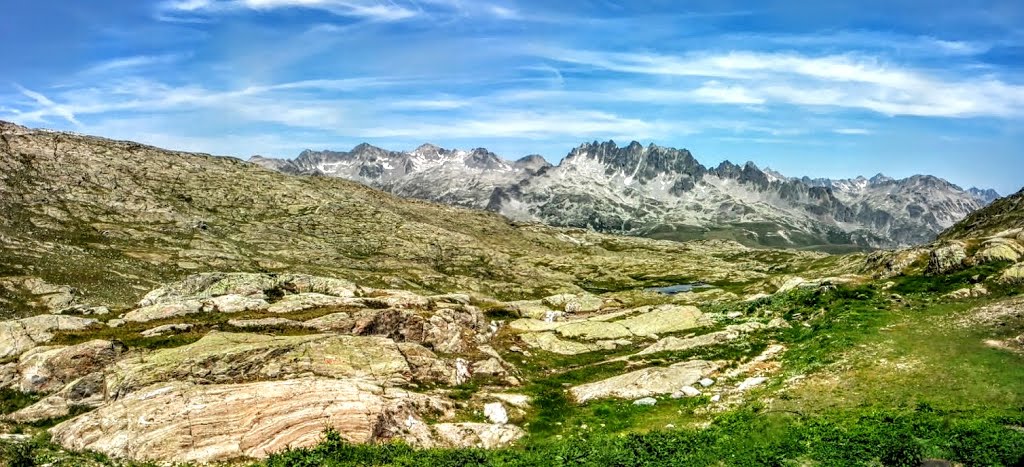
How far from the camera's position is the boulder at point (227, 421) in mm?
27516

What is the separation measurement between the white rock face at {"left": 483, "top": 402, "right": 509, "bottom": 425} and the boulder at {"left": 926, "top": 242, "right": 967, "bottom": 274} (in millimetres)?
47600

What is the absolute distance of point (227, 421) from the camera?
29.0 m

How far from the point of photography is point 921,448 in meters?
23.6

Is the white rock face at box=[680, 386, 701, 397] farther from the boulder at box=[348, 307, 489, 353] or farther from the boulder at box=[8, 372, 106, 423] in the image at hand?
the boulder at box=[8, 372, 106, 423]

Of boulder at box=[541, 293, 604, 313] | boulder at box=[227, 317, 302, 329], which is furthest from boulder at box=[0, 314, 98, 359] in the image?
boulder at box=[541, 293, 604, 313]

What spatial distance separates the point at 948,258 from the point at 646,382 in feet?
128

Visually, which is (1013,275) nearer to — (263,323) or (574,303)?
(574,303)

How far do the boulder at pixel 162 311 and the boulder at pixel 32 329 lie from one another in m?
3.02

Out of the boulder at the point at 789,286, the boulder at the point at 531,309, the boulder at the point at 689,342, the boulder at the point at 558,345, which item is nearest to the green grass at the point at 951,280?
the boulder at the point at 789,286

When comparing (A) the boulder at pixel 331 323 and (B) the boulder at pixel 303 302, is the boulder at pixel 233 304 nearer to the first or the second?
(B) the boulder at pixel 303 302

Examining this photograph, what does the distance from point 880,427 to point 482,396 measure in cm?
2222

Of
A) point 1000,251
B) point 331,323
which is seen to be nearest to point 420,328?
point 331,323

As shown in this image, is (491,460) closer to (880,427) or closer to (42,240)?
(880,427)

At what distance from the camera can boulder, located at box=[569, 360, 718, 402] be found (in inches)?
1517
